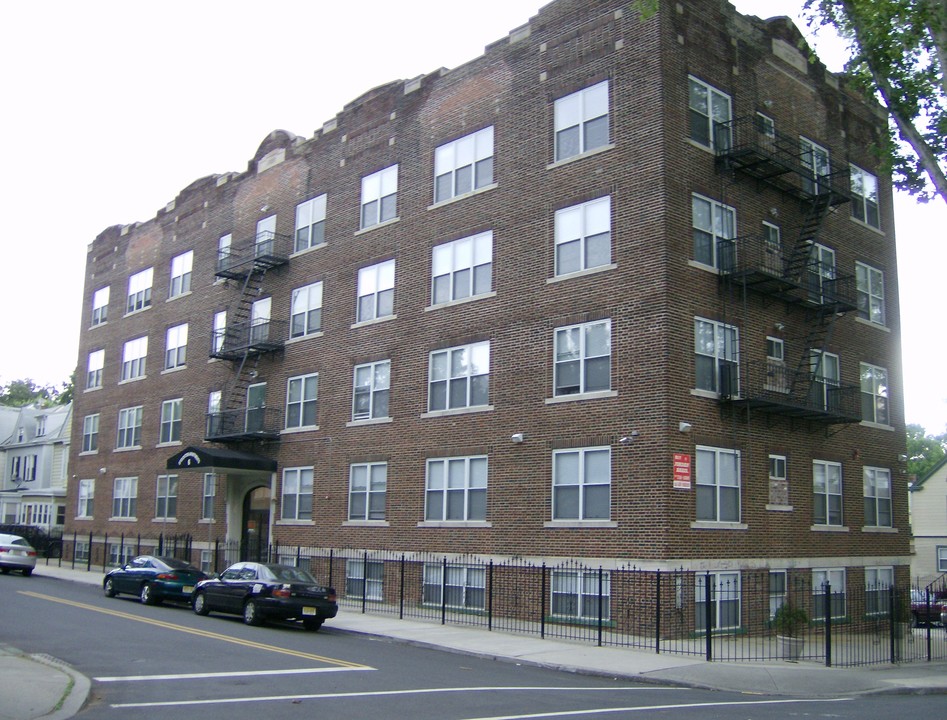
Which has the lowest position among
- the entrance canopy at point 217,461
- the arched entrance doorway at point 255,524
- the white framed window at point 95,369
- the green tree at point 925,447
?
the arched entrance doorway at point 255,524

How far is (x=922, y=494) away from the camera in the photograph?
53.3 m

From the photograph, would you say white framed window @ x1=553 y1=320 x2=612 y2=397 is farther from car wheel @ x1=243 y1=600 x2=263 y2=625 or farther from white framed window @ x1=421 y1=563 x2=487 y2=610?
car wheel @ x1=243 y1=600 x2=263 y2=625

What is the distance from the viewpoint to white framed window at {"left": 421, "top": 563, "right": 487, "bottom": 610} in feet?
84.1

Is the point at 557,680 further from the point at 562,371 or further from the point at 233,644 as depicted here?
the point at 562,371

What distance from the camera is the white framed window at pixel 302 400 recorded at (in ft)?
107

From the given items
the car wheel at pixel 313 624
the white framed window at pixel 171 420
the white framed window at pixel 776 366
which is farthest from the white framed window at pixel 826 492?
the white framed window at pixel 171 420

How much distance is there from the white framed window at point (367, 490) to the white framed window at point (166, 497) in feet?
38.2

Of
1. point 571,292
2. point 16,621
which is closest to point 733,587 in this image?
point 571,292

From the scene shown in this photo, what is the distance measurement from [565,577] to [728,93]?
13531mm

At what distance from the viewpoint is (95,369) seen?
46.9m

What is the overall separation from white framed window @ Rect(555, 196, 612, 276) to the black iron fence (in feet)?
24.7

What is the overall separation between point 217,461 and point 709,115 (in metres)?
19.1

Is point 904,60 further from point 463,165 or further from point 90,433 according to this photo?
point 90,433

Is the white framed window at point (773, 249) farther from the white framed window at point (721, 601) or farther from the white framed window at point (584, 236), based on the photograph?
the white framed window at point (721, 601)
